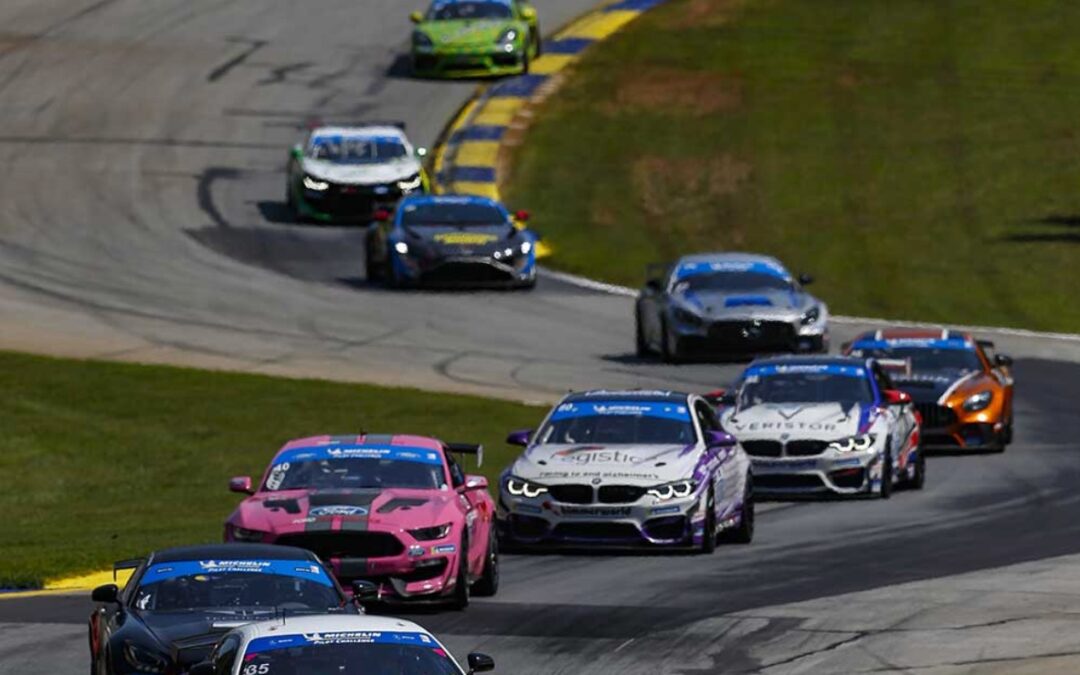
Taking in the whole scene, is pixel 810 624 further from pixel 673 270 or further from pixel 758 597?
pixel 673 270

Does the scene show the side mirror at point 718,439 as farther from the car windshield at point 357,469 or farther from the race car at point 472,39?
the race car at point 472,39

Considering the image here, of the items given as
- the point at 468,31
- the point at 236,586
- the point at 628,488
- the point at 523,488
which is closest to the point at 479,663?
the point at 236,586

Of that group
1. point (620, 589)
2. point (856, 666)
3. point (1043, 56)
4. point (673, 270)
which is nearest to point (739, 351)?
point (673, 270)

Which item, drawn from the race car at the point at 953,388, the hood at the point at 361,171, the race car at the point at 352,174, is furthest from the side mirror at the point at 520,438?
the hood at the point at 361,171

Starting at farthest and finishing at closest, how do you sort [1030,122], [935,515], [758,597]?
[1030,122] → [935,515] → [758,597]

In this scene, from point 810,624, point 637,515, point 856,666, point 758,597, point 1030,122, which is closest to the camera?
point 856,666

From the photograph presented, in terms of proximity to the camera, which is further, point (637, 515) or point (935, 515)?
point (935, 515)

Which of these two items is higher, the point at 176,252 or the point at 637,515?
the point at 637,515

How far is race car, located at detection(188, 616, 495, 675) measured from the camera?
1141cm

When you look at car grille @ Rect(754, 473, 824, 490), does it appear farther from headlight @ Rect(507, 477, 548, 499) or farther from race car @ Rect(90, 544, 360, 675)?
race car @ Rect(90, 544, 360, 675)

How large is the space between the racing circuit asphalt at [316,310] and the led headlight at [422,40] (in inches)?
37.3

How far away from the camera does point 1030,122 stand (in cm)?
5125

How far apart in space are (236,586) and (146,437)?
13.7 metres

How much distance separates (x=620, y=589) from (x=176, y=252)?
2330 centimetres
